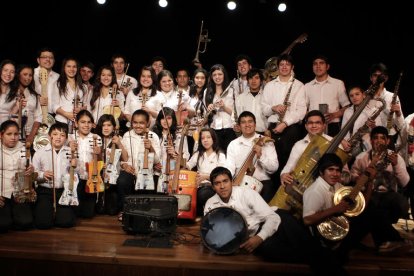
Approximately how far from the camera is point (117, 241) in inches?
162

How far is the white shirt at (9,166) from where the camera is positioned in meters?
4.56

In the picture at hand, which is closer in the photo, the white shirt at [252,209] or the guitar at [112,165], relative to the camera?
the white shirt at [252,209]

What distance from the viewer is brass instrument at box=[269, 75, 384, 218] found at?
14.1ft

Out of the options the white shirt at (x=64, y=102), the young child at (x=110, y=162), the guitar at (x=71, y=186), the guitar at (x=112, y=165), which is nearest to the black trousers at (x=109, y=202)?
the young child at (x=110, y=162)

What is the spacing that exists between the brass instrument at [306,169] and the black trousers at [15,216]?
241cm

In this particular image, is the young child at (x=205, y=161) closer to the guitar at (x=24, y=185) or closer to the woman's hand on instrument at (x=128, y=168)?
the woman's hand on instrument at (x=128, y=168)

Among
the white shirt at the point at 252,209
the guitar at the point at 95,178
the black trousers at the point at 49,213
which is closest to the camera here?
the white shirt at the point at 252,209

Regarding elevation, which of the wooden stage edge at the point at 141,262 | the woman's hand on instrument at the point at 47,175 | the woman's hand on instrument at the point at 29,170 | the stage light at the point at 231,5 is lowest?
the wooden stage edge at the point at 141,262

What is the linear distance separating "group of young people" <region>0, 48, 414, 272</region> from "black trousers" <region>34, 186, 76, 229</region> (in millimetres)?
10

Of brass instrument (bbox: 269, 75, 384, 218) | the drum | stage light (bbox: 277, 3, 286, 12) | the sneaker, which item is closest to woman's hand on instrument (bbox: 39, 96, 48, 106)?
the drum

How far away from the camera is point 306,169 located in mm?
4406

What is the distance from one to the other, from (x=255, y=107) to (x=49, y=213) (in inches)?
106

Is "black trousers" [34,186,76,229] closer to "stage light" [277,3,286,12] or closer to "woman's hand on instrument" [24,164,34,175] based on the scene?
"woman's hand on instrument" [24,164,34,175]

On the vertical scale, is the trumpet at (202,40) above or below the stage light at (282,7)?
below
